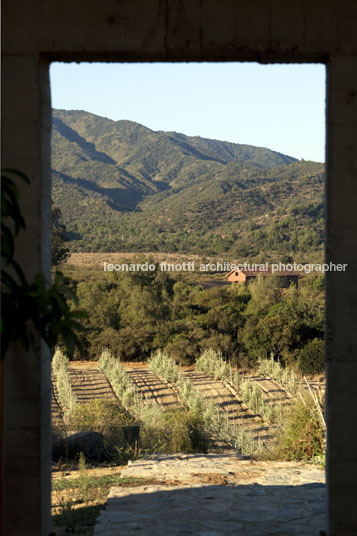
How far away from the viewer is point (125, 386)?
14.3 m

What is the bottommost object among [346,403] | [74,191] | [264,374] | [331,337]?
[264,374]

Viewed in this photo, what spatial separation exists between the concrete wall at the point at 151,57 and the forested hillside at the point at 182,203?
30.1m

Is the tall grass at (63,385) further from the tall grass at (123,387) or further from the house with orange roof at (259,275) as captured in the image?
the house with orange roof at (259,275)

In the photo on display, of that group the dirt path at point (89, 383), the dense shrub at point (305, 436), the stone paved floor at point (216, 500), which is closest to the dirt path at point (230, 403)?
the dirt path at point (89, 383)

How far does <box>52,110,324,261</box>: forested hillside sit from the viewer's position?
35.8 m

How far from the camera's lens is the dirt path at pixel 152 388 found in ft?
43.3

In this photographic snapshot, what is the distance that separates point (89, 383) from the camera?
15172 millimetres

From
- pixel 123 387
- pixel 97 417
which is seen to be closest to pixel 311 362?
pixel 123 387

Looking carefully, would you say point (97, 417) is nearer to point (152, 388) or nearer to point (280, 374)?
point (152, 388)

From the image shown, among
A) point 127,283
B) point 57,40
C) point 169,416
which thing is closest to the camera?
point 57,40

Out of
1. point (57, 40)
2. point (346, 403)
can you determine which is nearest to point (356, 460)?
point (346, 403)

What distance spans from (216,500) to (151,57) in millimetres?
3343

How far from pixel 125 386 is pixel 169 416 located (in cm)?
567

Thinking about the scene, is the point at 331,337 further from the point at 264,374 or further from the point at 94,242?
the point at 94,242
